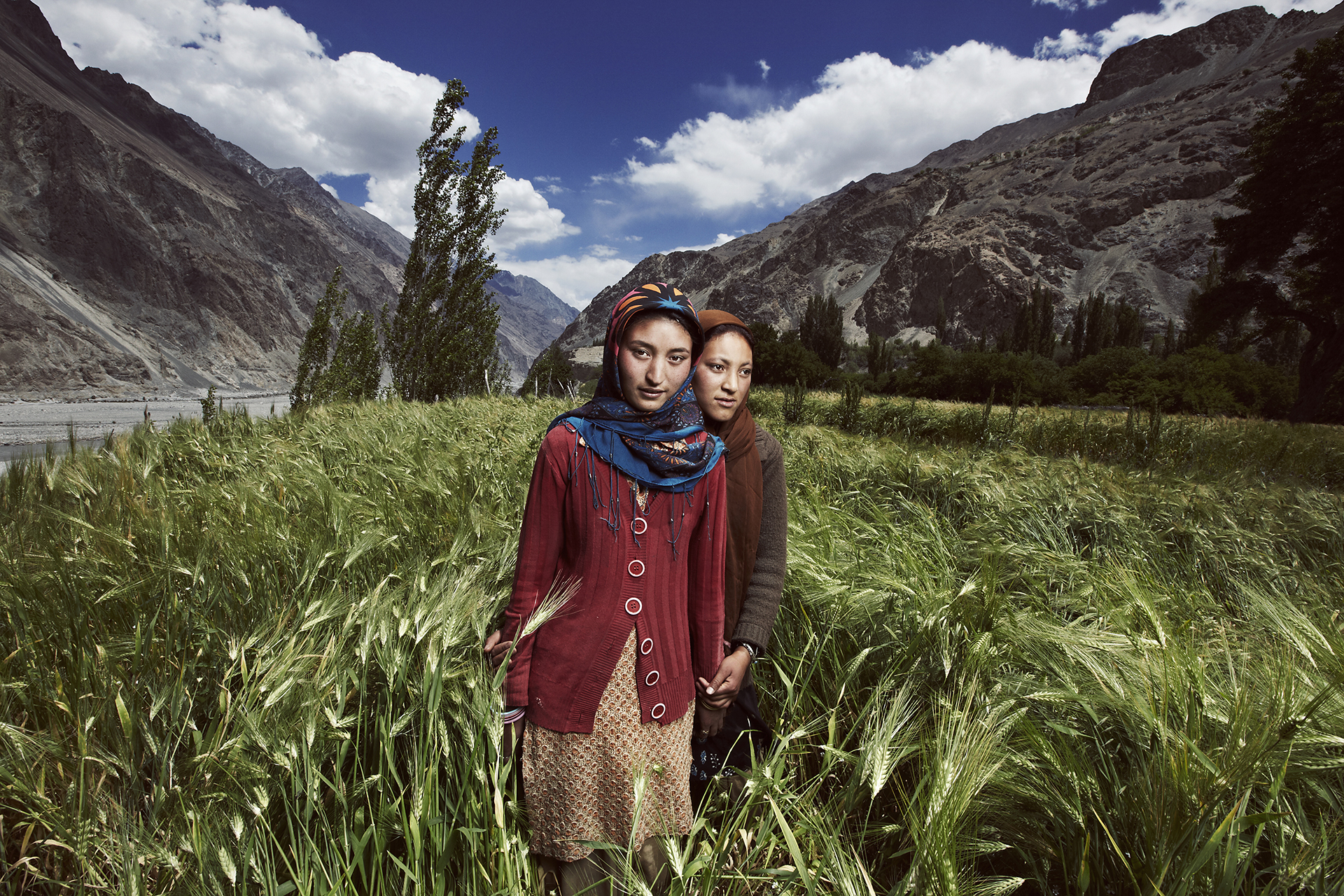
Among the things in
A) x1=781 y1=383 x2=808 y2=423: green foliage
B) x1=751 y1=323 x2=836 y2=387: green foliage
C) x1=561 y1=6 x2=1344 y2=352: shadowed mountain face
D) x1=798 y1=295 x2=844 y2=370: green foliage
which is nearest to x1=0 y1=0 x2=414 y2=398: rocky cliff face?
x1=751 y1=323 x2=836 y2=387: green foliage

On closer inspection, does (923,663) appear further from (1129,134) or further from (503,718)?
(1129,134)

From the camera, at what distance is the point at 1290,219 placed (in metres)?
15.0

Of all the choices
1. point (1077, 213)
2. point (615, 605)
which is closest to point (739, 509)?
point (615, 605)

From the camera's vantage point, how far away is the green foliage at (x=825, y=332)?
2975 inches

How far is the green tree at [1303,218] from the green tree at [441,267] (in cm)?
2137

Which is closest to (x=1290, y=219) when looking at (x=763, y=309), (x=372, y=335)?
(x=372, y=335)

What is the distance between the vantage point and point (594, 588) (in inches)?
52.0

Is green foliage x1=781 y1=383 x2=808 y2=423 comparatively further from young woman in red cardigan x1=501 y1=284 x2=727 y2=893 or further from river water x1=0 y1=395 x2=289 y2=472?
river water x1=0 y1=395 x2=289 y2=472

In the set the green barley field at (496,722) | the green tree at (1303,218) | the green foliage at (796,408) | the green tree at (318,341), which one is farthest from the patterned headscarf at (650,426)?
the green tree at (1303,218)

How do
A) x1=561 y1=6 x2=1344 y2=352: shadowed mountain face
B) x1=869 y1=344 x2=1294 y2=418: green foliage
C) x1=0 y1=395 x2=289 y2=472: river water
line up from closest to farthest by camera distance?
1. x1=0 y1=395 x2=289 y2=472: river water
2. x1=869 y1=344 x2=1294 y2=418: green foliage
3. x1=561 y1=6 x2=1344 y2=352: shadowed mountain face

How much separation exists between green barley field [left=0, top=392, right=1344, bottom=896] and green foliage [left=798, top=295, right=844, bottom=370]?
75.9m

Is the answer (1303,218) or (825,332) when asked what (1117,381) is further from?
(825,332)

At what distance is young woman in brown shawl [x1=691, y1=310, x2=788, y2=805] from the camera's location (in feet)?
5.02

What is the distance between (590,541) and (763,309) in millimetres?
154632
